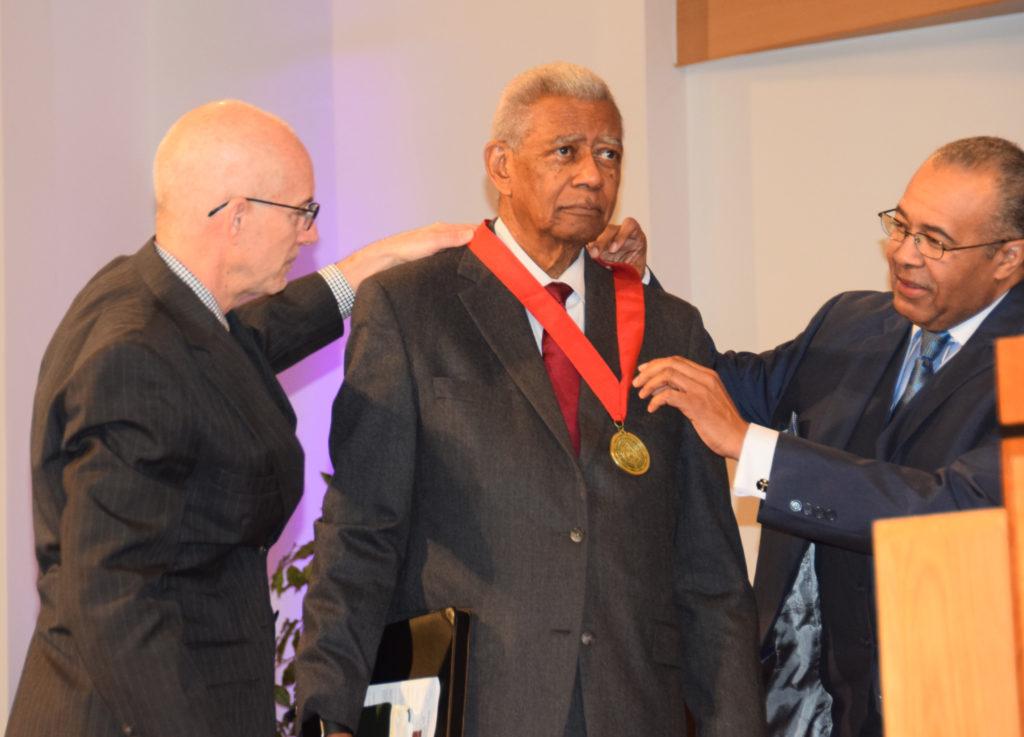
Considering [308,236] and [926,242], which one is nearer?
[308,236]

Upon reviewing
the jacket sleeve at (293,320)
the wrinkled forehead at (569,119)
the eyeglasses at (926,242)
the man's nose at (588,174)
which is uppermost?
the wrinkled forehead at (569,119)

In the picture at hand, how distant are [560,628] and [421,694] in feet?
0.91

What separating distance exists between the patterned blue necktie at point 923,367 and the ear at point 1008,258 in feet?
0.59

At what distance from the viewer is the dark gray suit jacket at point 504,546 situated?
2.51 meters

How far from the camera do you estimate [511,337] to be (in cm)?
269


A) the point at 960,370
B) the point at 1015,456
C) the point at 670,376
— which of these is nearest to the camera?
the point at 1015,456

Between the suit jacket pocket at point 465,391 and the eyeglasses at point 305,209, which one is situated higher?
the eyeglasses at point 305,209

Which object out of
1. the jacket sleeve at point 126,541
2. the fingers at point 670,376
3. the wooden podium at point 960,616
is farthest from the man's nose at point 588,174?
the wooden podium at point 960,616

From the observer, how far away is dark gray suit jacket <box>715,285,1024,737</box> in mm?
2791

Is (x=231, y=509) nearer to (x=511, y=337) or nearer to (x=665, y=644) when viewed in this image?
(x=511, y=337)

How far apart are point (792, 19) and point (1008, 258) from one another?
167 cm

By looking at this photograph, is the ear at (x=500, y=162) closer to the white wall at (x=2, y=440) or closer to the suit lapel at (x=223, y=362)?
the suit lapel at (x=223, y=362)

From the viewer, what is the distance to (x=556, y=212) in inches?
109

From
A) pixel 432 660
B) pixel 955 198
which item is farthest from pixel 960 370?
pixel 432 660
